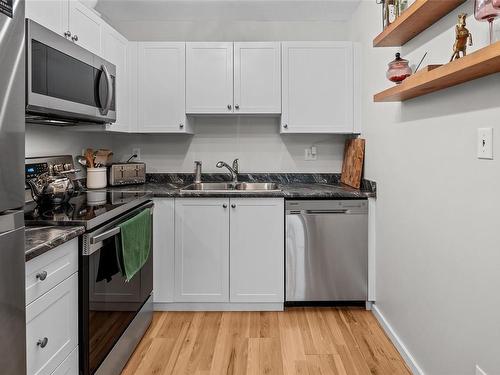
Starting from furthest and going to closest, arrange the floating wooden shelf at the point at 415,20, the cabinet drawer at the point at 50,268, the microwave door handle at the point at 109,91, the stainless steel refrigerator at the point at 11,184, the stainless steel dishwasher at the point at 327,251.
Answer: the stainless steel dishwasher at the point at 327,251 → the microwave door handle at the point at 109,91 → the floating wooden shelf at the point at 415,20 → the cabinet drawer at the point at 50,268 → the stainless steel refrigerator at the point at 11,184

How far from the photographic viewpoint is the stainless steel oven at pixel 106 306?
5.49 ft

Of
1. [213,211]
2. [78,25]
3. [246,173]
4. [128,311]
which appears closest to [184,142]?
[246,173]

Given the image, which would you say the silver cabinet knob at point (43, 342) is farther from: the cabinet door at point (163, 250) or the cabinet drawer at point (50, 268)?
the cabinet door at point (163, 250)

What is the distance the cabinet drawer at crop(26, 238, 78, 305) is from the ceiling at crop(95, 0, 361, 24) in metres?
2.38

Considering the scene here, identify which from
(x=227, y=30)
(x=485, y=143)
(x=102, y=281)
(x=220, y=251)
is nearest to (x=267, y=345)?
(x=220, y=251)

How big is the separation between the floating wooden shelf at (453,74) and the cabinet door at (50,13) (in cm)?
176

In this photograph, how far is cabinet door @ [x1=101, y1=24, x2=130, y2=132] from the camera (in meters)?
2.76

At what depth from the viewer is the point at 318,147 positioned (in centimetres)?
356

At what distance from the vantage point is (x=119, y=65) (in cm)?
303

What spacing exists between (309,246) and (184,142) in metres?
1.50

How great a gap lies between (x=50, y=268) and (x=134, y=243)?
836mm

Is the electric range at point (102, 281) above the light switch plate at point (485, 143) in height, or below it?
below

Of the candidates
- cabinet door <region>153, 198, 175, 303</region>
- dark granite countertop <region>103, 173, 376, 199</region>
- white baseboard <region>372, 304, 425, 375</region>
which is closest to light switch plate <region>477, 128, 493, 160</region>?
white baseboard <region>372, 304, 425, 375</region>

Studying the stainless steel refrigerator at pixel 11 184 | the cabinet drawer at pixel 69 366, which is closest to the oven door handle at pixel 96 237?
the cabinet drawer at pixel 69 366
